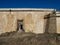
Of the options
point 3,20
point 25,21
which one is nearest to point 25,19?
point 25,21

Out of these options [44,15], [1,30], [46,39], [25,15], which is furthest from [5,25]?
[46,39]

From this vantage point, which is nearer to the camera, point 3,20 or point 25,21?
point 25,21

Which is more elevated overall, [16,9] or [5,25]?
[16,9]

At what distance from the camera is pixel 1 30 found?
27.8m

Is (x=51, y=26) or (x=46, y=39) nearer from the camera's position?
(x=46, y=39)

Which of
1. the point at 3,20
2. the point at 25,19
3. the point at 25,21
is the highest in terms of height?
the point at 25,19

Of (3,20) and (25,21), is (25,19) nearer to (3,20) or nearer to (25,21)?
(25,21)

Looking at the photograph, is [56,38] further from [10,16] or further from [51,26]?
[10,16]

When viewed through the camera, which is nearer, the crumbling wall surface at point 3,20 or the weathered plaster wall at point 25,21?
the weathered plaster wall at point 25,21

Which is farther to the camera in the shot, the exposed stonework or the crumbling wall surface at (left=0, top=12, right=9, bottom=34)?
the crumbling wall surface at (left=0, top=12, right=9, bottom=34)

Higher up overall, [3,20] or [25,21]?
[3,20]

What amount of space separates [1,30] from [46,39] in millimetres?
8401

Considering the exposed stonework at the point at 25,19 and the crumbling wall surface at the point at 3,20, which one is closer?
the exposed stonework at the point at 25,19

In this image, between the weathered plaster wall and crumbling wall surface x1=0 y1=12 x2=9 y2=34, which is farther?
crumbling wall surface x1=0 y1=12 x2=9 y2=34
